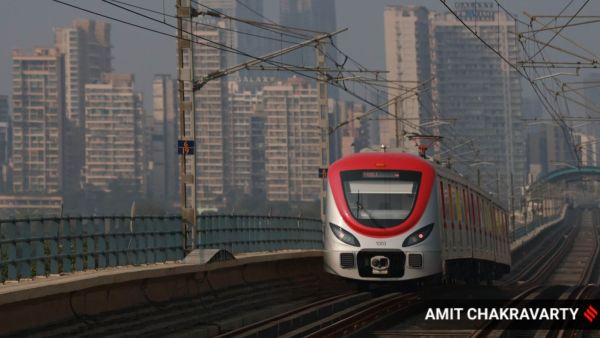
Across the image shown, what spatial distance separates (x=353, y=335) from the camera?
70.0 ft

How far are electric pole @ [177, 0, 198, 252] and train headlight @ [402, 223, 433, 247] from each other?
194 inches

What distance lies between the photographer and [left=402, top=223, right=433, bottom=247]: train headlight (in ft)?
88.7

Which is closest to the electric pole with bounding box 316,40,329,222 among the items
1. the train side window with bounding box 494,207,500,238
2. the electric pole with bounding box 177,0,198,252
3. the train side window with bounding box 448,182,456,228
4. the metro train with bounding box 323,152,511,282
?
the train side window with bounding box 494,207,500,238

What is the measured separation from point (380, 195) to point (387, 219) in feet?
2.11

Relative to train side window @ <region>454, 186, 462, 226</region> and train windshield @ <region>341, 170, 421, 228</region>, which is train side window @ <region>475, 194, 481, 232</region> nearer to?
train side window @ <region>454, 186, 462, 226</region>

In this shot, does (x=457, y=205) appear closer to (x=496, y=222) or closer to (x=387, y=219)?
(x=387, y=219)

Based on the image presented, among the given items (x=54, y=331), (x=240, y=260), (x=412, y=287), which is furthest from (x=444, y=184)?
(x=54, y=331)

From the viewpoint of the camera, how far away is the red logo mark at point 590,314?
24156mm

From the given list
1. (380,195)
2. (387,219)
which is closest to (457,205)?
(380,195)

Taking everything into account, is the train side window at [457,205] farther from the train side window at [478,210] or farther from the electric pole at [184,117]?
the electric pole at [184,117]

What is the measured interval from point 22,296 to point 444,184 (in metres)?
13.7

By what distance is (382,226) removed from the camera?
88.9ft

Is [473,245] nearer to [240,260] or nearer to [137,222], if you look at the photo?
[240,260]

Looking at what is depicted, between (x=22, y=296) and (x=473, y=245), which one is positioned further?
(x=473, y=245)
